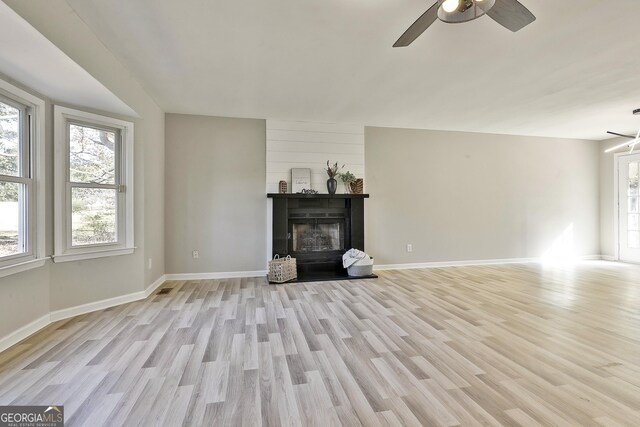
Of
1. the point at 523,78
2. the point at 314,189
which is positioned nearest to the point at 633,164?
the point at 523,78

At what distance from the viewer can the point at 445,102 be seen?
4.02 metres

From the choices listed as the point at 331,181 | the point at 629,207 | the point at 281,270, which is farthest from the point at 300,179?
the point at 629,207

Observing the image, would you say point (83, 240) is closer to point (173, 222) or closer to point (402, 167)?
point (173, 222)

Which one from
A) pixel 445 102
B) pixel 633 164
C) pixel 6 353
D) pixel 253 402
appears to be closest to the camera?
pixel 253 402

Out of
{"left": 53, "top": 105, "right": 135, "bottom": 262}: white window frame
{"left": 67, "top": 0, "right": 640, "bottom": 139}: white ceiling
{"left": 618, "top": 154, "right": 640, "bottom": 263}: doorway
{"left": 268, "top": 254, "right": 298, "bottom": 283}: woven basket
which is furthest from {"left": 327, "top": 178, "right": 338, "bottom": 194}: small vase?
{"left": 618, "top": 154, "right": 640, "bottom": 263}: doorway

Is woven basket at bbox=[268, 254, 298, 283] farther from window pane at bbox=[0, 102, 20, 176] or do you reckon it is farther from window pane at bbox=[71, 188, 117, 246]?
window pane at bbox=[0, 102, 20, 176]

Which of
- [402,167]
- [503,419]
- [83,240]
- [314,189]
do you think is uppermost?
[402,167]

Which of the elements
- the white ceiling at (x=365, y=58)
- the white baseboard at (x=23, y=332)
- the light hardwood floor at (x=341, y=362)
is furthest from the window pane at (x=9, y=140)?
the light hardwood floor at (x=341, y=362)

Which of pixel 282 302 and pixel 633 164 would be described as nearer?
pixel 282 302

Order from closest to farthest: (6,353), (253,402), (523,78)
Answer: (253,402) → (6,353) → (523,78)

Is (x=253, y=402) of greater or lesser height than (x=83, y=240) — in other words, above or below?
below

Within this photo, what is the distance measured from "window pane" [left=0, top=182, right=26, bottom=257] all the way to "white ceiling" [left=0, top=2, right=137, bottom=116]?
0.91m

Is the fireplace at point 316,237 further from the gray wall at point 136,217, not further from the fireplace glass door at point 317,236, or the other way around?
the gray wall at point 136,217

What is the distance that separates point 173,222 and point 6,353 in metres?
2.48
